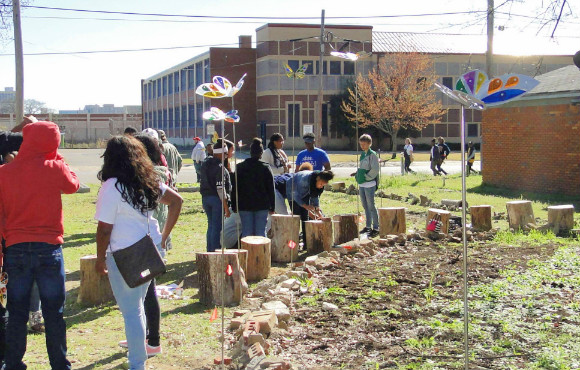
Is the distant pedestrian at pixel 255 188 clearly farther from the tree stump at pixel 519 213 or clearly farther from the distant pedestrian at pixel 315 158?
the tree stump at pixel 519 213

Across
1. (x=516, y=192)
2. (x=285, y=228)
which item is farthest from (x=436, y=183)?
(x=285, y=228)

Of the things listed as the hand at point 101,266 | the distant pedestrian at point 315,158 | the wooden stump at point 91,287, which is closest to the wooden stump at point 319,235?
the distant pedestrian at point 315,158

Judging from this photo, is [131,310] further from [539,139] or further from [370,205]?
[539,139]

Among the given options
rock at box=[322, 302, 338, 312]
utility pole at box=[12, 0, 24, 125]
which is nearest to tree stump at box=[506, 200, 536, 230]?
rock at box=[322, 302, 338, 312]

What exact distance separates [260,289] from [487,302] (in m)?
2.52

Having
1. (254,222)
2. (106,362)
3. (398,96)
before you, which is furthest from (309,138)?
(398,96)

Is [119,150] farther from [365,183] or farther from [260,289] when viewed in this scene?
[365,183]

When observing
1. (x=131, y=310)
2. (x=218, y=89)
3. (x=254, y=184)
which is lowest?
(x=131, y=310)

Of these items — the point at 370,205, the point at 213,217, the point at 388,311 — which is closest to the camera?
the point at 388,311

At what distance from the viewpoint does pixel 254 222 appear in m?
9.30

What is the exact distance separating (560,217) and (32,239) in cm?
955

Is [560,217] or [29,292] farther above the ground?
[29,292]

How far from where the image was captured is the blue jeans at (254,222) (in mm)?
9242

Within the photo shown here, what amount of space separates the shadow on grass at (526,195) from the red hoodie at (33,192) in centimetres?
1371
